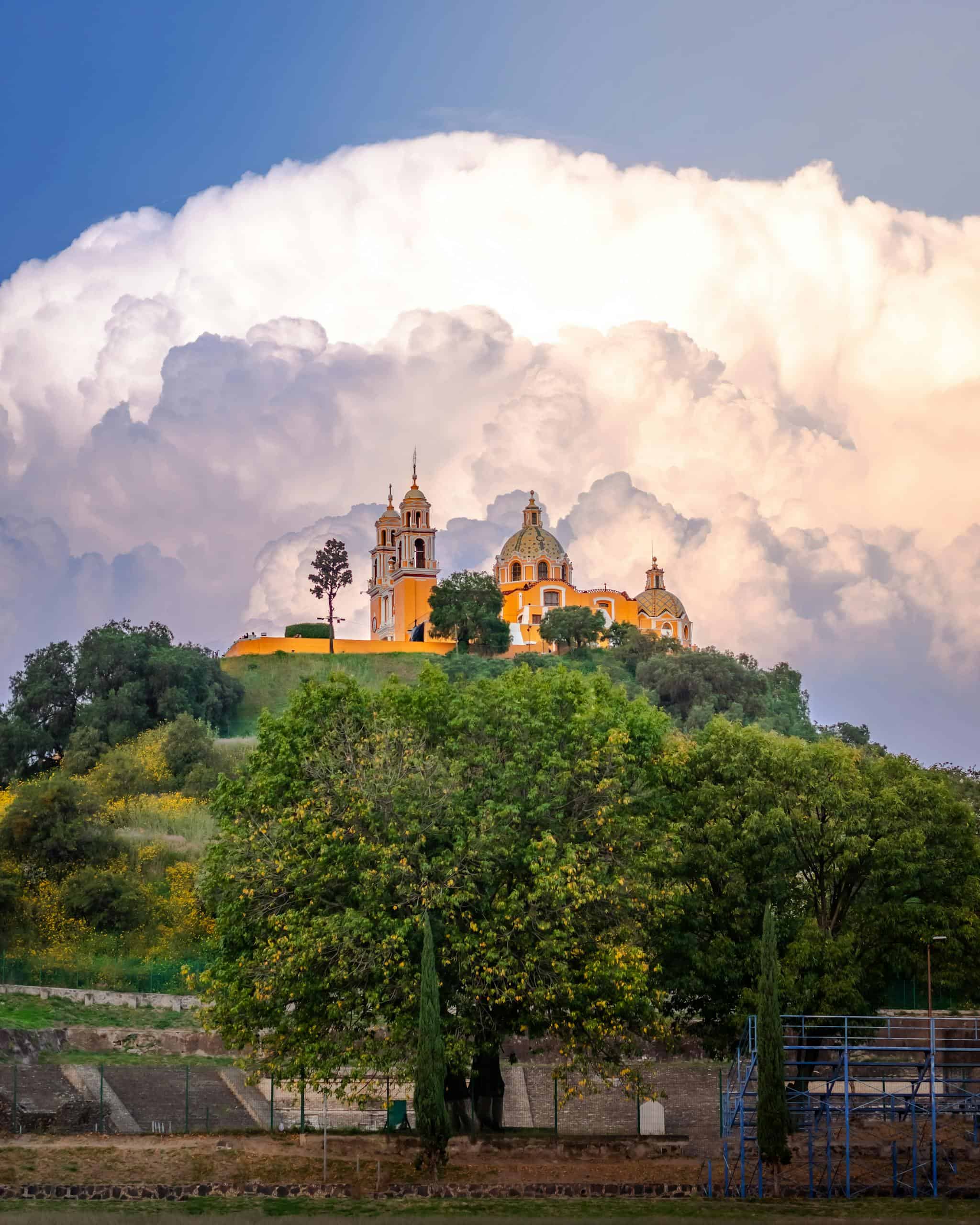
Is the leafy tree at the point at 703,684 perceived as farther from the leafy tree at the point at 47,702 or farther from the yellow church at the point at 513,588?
the leafy tree at the point at 47,702

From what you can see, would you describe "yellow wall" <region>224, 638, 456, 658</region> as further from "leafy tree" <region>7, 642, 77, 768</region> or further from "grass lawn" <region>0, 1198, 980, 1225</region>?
"grass lawn" <region>0, 1198, 980, 1225</region>

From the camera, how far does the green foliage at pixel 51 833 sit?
52969 mm

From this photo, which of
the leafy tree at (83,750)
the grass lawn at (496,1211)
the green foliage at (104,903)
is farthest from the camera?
the leafy tree at (83,750)

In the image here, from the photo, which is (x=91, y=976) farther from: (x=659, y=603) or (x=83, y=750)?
(x=659, y=603)

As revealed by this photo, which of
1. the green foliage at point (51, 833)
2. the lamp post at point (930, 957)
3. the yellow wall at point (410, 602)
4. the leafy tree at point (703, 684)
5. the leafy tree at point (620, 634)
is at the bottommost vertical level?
the lamp post at point (930, 957)

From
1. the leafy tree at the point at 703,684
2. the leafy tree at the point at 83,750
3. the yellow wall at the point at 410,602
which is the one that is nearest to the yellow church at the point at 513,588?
the yellow wall at the point at 410,602

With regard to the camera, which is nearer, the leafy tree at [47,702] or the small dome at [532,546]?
the leafy tree at [47,702]

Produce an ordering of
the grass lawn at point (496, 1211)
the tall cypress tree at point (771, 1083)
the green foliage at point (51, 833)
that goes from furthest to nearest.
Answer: the green foliage at point (51, 833), the tall cypress tree at point (771, 1083), the grass lawn at point (496, 1211)

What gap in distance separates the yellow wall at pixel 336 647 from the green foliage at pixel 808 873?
2619 inches

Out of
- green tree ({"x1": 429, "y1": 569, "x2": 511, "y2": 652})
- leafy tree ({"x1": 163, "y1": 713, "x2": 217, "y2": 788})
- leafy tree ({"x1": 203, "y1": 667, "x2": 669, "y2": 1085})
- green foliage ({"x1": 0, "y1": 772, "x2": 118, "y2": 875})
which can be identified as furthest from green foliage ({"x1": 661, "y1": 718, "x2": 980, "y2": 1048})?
green tree ({"x1": 429, "y1": 569, "x2": 511, "y2": 652})

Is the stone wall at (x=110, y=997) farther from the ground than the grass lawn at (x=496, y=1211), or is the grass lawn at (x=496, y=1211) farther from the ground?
the stone wall at (x=110, y=997)

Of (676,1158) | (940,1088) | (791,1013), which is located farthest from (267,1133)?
(940,1088)

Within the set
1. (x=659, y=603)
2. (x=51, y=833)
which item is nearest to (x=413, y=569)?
(x=659, y=603)

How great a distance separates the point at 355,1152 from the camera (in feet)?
95.1
